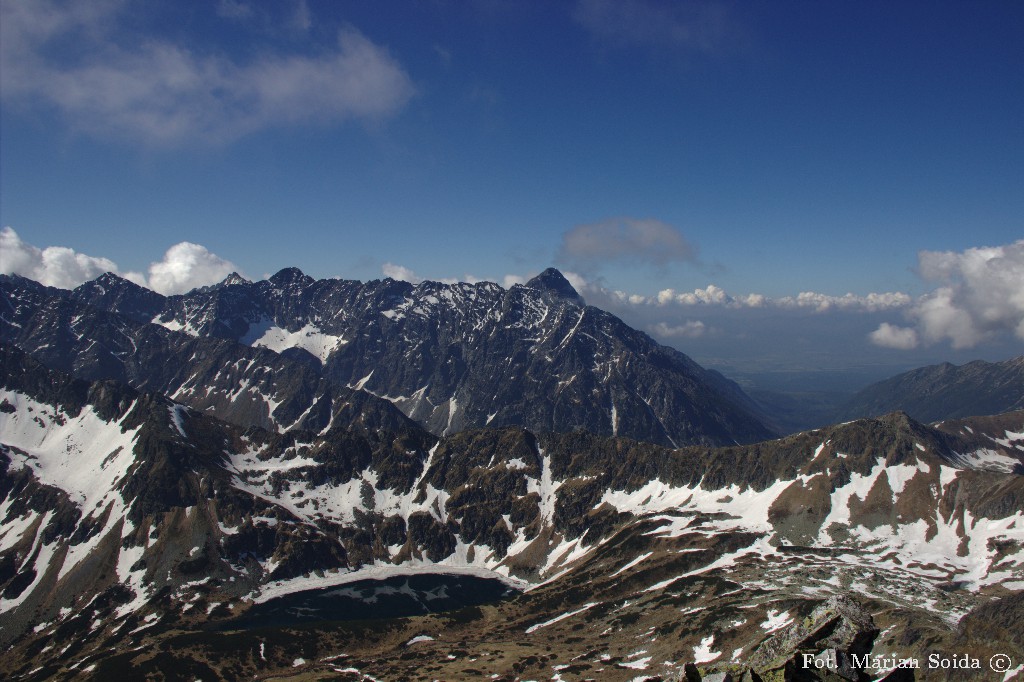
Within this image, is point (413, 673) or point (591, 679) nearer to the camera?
point (591, 679)

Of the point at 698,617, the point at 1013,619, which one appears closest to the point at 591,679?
the point at 698,617

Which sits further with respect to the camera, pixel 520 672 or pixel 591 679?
pixel 520 672

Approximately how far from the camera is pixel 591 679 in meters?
166

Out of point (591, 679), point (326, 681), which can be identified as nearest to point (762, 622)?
point (591, 679)

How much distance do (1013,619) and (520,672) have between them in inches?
5035

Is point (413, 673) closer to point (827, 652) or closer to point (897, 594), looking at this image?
point (897, 594)

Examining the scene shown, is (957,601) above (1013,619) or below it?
below

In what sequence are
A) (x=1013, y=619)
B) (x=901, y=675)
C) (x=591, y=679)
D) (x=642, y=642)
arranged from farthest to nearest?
(x=642, y=642) → (x=591, y=679) → (x=1013, y=619) → (x=901, y=675)

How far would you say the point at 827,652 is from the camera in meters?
26.2

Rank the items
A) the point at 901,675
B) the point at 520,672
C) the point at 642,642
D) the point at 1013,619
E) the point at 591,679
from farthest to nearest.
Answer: the point at 642,642 → the point at 520,672 → the point at 591,679 → the point at 1013,619 → the point at 901,675

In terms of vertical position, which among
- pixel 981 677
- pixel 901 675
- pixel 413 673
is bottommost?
pixel 413 673

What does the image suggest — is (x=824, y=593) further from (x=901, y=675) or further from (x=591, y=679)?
(x=901, y=675)

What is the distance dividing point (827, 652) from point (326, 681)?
203930 millimetres

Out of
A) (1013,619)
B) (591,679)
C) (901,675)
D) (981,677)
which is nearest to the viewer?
(901,675)
